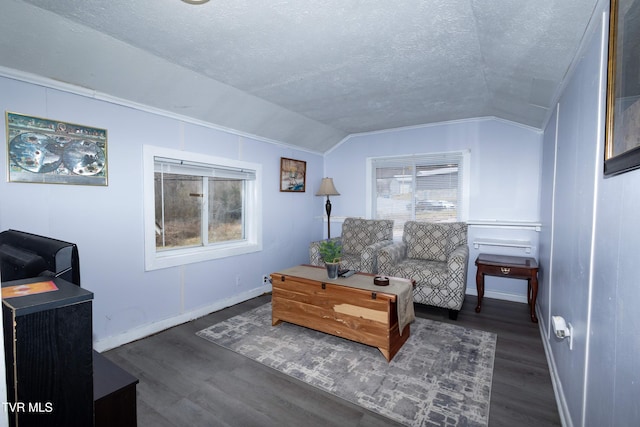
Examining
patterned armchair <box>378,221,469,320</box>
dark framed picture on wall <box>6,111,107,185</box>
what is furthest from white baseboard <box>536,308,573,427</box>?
dark framed picture on wall <box>6,111,107,185</box>

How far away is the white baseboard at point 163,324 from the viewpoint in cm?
257

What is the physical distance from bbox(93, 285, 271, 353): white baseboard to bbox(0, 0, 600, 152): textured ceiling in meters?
2.01

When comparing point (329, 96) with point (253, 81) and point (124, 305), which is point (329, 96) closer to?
point (253, 81)

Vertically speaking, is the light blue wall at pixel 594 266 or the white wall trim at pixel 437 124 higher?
the white wall trim at pixel 437 124

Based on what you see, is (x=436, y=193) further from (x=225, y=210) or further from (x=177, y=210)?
(x=177, y=210)

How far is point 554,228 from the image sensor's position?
242 centimetres

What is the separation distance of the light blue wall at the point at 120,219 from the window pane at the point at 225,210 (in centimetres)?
33

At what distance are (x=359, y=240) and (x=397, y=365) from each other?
2.14 m

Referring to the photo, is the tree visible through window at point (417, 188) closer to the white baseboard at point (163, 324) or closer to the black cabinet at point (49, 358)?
the white baseboard at point (163, 324)

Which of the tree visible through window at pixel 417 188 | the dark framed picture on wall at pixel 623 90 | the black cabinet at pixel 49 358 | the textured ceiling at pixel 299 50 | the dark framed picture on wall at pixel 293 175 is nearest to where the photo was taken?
the black cabinet at pixel 49 358

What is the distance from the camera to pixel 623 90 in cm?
98

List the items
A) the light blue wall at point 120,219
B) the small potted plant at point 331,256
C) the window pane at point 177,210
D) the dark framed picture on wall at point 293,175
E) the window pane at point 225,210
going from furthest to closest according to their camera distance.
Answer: the dark framed picture on wall at point 293,175
the window pane at point 225,210
the window pane at point 177,210
the small potted plant at point 331,256
the light blue wall at point 120,219

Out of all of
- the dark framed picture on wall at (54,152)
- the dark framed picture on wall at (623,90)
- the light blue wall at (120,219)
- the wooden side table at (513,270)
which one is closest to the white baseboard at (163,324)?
the light blue wall at (120,219)

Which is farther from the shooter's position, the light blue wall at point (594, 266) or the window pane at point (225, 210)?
the window pane at point (225, 210)
